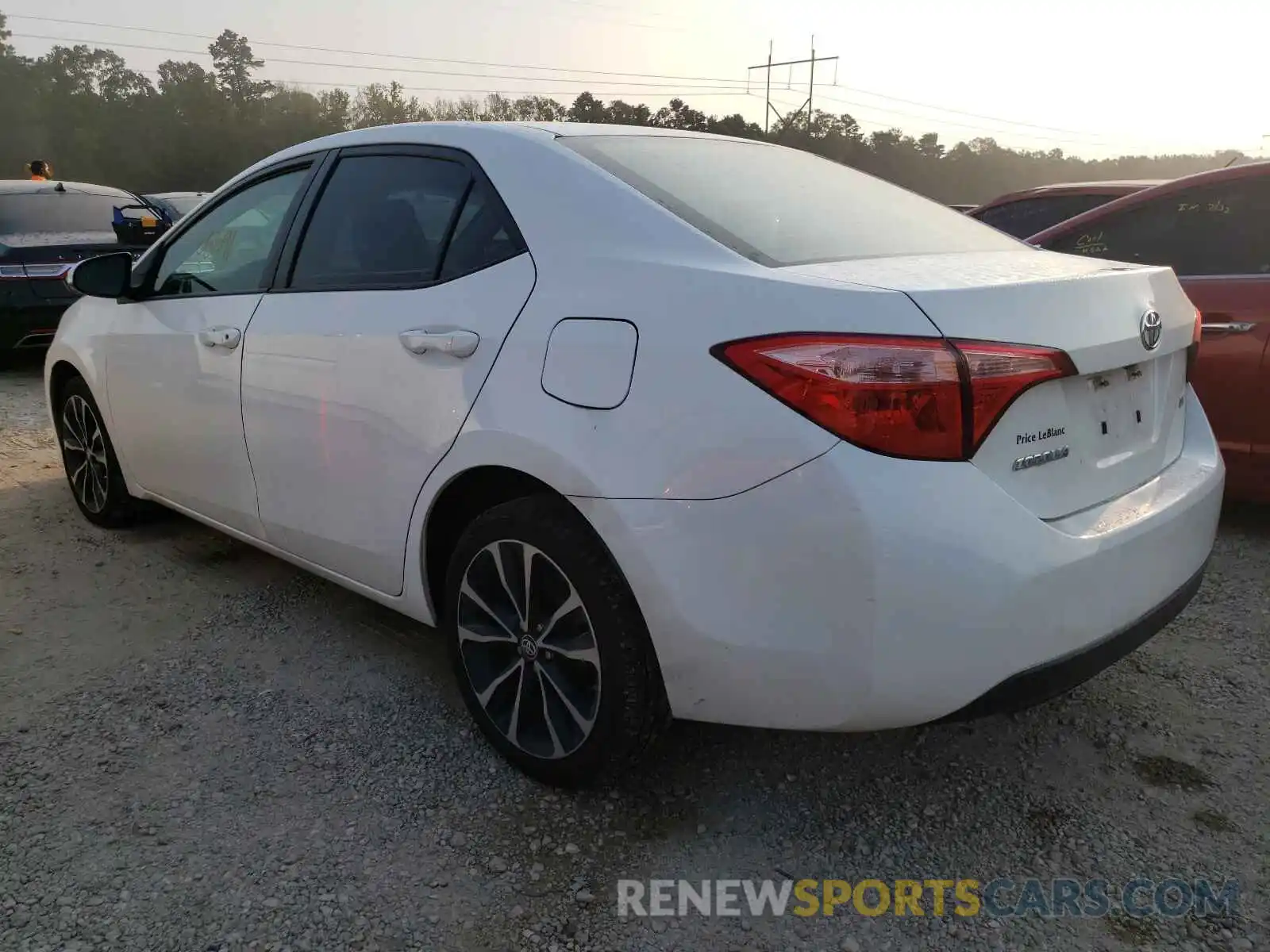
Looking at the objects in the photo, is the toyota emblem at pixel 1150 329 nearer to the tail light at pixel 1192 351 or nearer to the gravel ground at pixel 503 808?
the tail light at pixel 1192 351

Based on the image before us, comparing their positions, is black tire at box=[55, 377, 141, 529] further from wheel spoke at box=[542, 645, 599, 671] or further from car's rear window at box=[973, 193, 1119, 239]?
car's rear window at box=[973, 193, 1119, 239]

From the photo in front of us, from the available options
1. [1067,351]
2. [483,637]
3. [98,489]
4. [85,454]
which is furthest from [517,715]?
[85,454]

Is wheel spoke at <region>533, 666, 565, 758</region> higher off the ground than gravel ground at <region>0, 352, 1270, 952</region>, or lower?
higher

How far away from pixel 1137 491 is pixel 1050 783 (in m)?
0.78

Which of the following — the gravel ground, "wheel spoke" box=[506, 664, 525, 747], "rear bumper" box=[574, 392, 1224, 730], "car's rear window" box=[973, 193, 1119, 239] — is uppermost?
"car's rear window" box=[973, 193, 1119, 239]

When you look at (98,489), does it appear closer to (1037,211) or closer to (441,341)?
(441,341)

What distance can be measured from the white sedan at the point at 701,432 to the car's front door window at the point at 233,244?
0.39ft

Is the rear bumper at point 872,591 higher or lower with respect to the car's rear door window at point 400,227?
lower

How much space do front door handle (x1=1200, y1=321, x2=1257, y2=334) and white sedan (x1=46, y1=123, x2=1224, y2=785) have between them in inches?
61.3

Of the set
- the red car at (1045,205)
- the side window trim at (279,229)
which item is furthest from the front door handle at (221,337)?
the red car at (1045,205)

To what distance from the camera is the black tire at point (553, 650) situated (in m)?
2.11

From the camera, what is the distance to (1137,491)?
2156 mm

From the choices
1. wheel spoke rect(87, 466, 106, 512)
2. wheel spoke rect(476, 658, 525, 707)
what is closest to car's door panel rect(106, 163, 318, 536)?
wheel spoke rect(87, 466, 106, 512)

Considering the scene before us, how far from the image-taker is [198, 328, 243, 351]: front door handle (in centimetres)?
309
